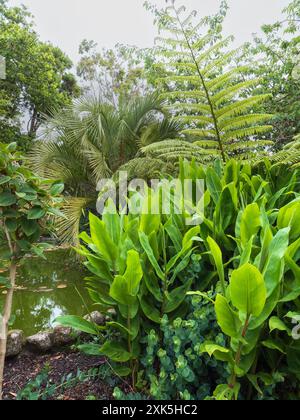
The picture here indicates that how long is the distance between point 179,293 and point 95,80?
446 inches

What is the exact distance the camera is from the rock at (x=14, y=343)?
1.55 meters

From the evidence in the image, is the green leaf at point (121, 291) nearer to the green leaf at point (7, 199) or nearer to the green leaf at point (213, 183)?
the green leaf at point (7, 199)

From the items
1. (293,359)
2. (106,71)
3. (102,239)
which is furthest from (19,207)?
(106,71)

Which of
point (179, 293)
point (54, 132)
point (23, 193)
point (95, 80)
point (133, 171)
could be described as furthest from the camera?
point (95, 80)

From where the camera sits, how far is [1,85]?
830 cm

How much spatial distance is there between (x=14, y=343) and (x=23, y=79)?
795 cm

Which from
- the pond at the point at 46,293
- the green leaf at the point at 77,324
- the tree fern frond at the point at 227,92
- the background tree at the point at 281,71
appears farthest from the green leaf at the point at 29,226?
the background tree at the point at 281,71

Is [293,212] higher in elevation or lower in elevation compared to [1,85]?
lower

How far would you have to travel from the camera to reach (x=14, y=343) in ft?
5.18

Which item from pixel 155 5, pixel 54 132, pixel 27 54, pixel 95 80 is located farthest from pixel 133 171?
pixel 95 80

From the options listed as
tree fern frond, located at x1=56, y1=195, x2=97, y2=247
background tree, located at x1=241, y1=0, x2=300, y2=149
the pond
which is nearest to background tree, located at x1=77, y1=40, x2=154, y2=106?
background tree, located at x1=241, y1=0, x2=300, y2=149

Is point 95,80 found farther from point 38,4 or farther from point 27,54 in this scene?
point 27,54
